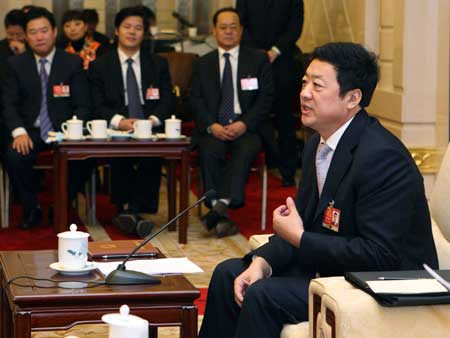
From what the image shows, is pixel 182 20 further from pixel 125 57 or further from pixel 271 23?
pixel 125 57

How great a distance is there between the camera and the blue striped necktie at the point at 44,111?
291 inches

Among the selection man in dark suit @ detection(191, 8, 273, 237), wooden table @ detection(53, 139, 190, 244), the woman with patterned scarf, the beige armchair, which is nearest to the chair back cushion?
the beige armchair

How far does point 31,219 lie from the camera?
24.4 ft

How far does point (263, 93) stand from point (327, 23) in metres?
2.35

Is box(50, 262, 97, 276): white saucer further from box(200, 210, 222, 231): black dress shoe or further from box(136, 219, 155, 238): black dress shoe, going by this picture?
box(200, 210, 222, 231): black dress shoe

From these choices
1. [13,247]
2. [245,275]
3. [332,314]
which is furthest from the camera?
[13,247]

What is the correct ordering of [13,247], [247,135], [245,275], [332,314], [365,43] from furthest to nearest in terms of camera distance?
1. [365,43]
2. [247,135]
3. [13,247]
4. [245,275]
5. [332,314]

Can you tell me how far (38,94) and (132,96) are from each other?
2.16 ft

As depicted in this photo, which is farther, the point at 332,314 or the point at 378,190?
the point at 378,190

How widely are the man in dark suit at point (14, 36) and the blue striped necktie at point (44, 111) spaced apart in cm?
122

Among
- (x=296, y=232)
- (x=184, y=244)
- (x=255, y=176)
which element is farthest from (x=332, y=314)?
(x=255, y=176)

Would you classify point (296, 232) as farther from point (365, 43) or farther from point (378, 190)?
point (365, 43)

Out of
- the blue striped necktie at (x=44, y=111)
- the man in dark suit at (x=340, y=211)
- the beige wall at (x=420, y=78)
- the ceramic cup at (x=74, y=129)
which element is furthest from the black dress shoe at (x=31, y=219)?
the man in dark suit at (x=340, y=211)

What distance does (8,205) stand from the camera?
297 inches
